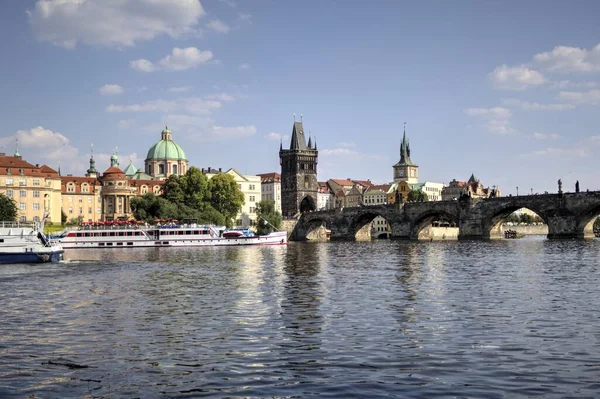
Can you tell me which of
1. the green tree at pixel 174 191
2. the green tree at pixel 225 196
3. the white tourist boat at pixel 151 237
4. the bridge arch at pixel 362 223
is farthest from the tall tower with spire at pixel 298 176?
the white tourist boat at pixel 151 237

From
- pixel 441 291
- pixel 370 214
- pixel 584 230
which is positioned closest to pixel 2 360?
pixel 441 291

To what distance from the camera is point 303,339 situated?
19.1 meters

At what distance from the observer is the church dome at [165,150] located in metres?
188

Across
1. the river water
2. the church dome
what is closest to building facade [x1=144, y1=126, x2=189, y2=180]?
the church dome

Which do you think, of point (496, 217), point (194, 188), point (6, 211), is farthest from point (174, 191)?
point (496, 217)

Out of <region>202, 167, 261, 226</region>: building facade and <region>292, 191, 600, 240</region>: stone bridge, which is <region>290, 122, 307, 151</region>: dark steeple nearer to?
<region>202, 167, 261, 226</region>: building facade

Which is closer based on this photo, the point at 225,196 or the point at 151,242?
the point at 151,242

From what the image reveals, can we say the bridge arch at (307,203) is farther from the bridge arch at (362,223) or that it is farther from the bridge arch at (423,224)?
the bridge arch at (423,224)

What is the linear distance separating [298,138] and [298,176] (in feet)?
37.3

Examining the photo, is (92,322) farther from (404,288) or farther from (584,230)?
(584,230)

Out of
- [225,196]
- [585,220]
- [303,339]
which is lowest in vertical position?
[303,339]

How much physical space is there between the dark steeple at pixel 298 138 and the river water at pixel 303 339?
14819 cm

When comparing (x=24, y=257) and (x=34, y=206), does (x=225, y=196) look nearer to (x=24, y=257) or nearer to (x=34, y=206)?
(x=34, y=206)

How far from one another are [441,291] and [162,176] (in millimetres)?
162639
